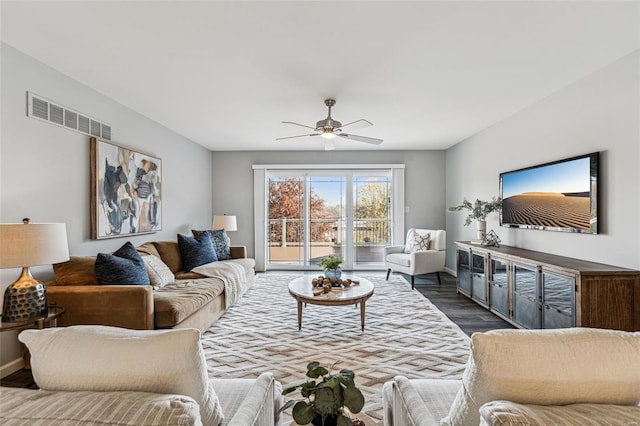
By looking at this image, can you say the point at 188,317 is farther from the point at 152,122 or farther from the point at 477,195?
the point at 477,195

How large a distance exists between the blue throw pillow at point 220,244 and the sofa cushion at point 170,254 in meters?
0.52

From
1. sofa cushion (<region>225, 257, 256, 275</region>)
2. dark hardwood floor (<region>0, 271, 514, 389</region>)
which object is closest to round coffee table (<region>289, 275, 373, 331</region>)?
dark hardwood floor (<region>0, 271, 514, 389</region>)

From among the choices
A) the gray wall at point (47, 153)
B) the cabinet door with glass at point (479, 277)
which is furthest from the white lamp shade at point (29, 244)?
the cabinet door with glass at point (479, 277)

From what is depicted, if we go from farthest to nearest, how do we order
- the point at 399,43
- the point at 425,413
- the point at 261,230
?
the point at 261,230, the point at 399,43, the point at 425,413

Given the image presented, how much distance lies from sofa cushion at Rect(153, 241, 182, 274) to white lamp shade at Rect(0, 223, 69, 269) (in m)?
1.88

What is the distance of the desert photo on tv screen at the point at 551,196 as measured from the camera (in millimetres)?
2971

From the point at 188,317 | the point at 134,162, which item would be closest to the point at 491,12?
the point at 188,317

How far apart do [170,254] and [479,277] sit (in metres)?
4.02

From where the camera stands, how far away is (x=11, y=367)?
99.1 inches

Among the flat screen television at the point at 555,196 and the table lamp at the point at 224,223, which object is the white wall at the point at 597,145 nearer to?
the flat screen television at the point at 555,196

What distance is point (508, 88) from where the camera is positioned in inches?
129

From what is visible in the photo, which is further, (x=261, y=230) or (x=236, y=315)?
(x=261, y=230)

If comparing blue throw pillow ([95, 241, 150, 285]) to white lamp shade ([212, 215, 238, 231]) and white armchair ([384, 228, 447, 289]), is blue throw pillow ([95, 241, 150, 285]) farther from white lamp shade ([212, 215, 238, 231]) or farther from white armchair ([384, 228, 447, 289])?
white armchair ([384, 228, 447, 289])

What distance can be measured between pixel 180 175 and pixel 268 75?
3.05m
